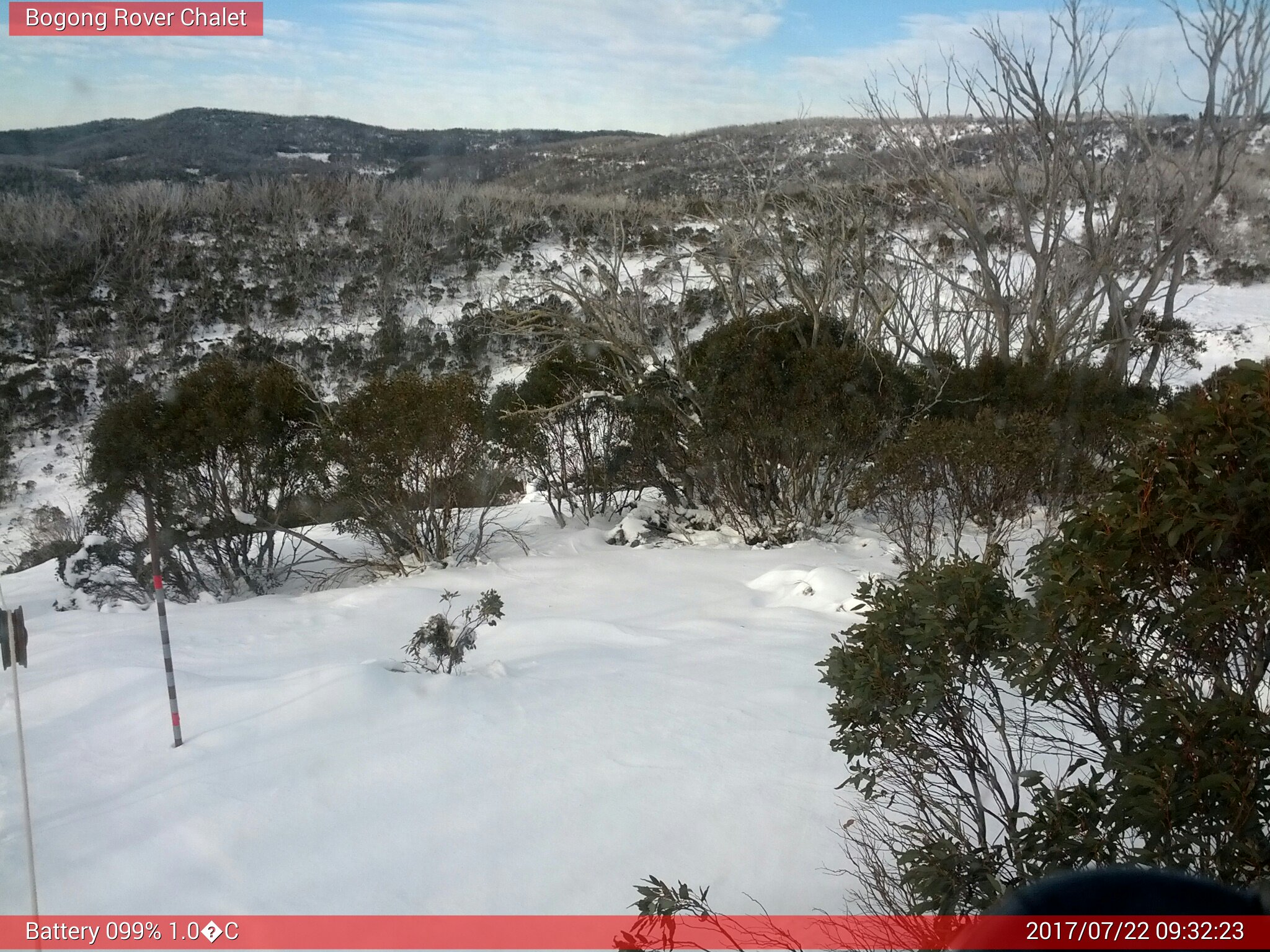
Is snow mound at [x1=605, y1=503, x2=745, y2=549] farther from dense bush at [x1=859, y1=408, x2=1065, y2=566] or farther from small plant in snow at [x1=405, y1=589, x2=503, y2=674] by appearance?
small plant in snow at [x1=405, y1=589, x2=503, y2=674]

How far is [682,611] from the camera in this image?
6918 mm

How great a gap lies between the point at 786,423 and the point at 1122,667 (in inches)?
279

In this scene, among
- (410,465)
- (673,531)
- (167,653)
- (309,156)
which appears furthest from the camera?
(309,156)

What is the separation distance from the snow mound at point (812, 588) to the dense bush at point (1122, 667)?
418cm

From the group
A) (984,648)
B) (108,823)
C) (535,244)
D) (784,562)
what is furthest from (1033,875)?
(535,244)

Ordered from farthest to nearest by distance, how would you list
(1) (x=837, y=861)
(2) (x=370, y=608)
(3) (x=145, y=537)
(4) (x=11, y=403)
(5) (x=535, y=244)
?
(5) (x=535, y=244)
(4) (x=11, y=403)
(3) (x=145, y=537)
(2) (x=370, y=608)
(1) (x=837, y=861)

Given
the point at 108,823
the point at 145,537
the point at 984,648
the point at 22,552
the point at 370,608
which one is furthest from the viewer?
the point at 22,552

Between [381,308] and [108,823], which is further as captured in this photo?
[381,308]

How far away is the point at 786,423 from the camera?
Result: 29.4ft

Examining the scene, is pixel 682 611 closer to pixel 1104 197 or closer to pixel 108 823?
pixel 108 823

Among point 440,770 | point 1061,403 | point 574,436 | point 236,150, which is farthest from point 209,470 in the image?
point 236,150

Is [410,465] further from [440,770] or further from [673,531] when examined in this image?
[440,770]

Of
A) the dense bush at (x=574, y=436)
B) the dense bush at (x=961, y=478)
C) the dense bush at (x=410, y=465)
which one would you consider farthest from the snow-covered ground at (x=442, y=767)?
the dense bush at (x=574, y=436)

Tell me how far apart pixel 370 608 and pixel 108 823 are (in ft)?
13.5
